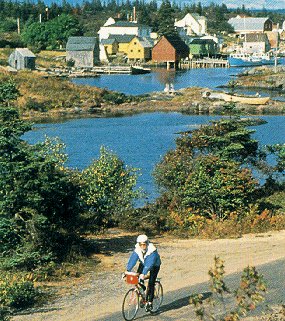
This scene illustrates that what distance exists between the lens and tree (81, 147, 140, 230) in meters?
17.1

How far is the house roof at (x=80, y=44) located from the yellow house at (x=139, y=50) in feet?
30.7

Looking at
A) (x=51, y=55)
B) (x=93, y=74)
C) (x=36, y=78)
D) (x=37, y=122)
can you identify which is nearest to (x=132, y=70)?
(x=93, y=74)

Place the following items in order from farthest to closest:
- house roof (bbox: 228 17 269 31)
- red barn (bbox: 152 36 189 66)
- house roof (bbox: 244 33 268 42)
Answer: house roof (bbox: 228 17 269 31) → house roof (bbox: 244 33 268 42) → red barn (bbox: 152 36 189 66)

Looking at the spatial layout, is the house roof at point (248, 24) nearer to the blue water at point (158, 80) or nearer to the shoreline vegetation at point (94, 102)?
the blue water at point (158, 80)

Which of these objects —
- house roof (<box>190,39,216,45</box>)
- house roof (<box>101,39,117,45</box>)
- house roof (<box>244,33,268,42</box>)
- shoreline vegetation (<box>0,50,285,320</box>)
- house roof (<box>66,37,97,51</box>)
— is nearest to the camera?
shoreline vegetation (<box>0,50,285,320</box>)

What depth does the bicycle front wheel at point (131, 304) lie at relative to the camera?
1024 centimetres

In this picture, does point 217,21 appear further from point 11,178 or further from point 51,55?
point 11,178

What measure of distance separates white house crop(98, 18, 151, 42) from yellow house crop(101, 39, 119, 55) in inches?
186

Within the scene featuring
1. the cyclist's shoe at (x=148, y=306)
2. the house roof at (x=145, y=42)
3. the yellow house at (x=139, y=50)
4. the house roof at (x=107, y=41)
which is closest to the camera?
the cyclist's shoe at (x=148, y=306)

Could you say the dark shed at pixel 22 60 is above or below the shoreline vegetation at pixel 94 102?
above

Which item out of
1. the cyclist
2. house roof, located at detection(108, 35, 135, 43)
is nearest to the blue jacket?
the cyclist

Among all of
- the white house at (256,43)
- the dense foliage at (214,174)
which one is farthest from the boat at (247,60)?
the dense foliage at (214,174)

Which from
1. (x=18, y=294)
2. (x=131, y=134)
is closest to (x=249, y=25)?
(x=131, y=134)

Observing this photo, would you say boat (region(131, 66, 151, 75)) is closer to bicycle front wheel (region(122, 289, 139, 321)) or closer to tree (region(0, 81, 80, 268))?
tree (region(0, 81, 80, 268))
